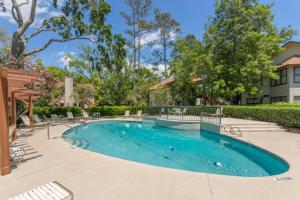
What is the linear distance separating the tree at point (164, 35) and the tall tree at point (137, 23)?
2.85 metres

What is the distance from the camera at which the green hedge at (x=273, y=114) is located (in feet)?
41.8

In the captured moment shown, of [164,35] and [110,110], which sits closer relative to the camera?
[110,110]

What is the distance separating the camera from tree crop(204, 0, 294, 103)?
2055cm

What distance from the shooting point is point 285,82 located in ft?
69.4

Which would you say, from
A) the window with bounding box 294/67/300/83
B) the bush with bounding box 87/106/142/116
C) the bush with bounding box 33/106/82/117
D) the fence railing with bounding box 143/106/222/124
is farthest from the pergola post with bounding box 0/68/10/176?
the window with bounding box 294/67/300/83

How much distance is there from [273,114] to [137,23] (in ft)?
78.0

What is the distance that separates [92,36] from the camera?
18000 millimetres

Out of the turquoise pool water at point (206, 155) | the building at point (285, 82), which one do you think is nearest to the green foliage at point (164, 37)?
the building at point (285, 82)

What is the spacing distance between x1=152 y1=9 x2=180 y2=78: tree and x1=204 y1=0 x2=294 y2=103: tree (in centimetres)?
1329

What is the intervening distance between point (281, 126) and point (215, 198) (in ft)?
41.6

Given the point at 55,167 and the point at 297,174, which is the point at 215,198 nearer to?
the point at 297,174

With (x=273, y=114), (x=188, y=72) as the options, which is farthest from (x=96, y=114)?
(x=273, y=114)

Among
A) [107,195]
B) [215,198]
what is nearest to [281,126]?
[215,198]

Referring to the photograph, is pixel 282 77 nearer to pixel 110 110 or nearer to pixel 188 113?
pixel 188 113
